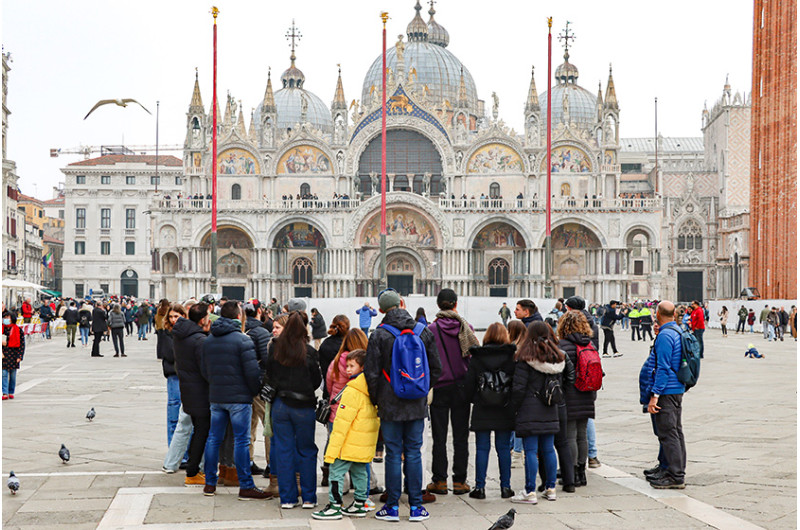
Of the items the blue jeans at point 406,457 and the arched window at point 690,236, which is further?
the arched window at point 690,236

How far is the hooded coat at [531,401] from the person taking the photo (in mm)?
8312

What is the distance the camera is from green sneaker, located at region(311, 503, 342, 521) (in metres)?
7.61

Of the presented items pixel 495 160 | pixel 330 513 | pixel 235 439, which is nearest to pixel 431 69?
pixel 495 160

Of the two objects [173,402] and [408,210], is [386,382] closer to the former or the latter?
[173,402]

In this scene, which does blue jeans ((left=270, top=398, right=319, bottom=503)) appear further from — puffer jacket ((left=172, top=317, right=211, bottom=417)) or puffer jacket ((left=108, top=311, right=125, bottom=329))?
puffer jacket ((left=108, top=311, right=125, bottom=329))

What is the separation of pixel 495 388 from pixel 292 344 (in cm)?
193

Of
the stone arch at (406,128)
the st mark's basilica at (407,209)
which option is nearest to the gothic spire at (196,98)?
the st mark's basilica at (407,209)

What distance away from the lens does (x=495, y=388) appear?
27.3 feet

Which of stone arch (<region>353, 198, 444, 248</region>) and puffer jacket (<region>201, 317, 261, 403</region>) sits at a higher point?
stone arch (<region>353, 198, 444, 248</region>)

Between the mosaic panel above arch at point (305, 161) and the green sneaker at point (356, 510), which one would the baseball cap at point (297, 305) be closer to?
the green sneaker at point (356, 510)

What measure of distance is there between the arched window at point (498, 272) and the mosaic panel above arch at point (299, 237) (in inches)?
416

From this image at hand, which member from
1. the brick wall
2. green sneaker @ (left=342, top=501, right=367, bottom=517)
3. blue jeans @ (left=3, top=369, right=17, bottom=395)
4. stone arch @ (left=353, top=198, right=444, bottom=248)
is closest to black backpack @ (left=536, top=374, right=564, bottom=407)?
green sneaker @ (left=342, top=501, right=367, bottom=517)

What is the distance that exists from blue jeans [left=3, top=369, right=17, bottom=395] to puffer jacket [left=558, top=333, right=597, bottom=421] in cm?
1026

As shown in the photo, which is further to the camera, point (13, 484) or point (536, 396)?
point (536, 396)
